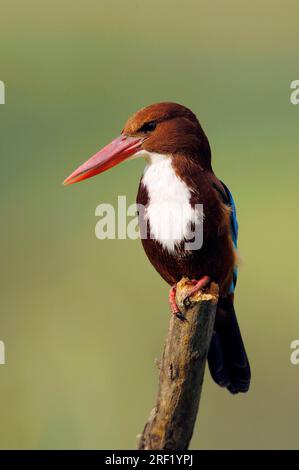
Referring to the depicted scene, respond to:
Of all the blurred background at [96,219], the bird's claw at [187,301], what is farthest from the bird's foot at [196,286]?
the blurred background at [96,219]

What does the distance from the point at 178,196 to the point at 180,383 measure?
554mm

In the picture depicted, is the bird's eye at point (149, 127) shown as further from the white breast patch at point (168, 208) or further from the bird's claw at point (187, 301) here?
the bird's claw at point (187, 301)

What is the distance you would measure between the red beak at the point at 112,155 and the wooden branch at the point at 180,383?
21.5 inches

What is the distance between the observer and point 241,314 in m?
4.31

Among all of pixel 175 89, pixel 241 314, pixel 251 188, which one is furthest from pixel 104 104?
pixel 241 314

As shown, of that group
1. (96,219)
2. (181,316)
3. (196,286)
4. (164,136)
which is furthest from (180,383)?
(96,219)

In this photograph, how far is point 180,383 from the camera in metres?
2.28

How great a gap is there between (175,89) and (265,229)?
→ 3.56 feet

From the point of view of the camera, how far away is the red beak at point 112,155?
8.43ft

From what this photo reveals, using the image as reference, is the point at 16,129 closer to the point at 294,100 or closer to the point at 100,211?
the point at 100,211

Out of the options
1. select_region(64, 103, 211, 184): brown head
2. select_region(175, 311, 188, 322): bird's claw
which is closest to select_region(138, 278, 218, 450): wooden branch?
select_region(175, 311, 188, 322): bird's claw

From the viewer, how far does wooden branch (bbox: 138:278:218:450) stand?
7.45ft

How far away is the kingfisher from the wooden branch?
12 cm

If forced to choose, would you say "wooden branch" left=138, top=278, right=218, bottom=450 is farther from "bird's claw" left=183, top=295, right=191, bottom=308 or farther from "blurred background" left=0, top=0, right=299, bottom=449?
"blurred background" left=0, top=0, right=299, bottom=449
